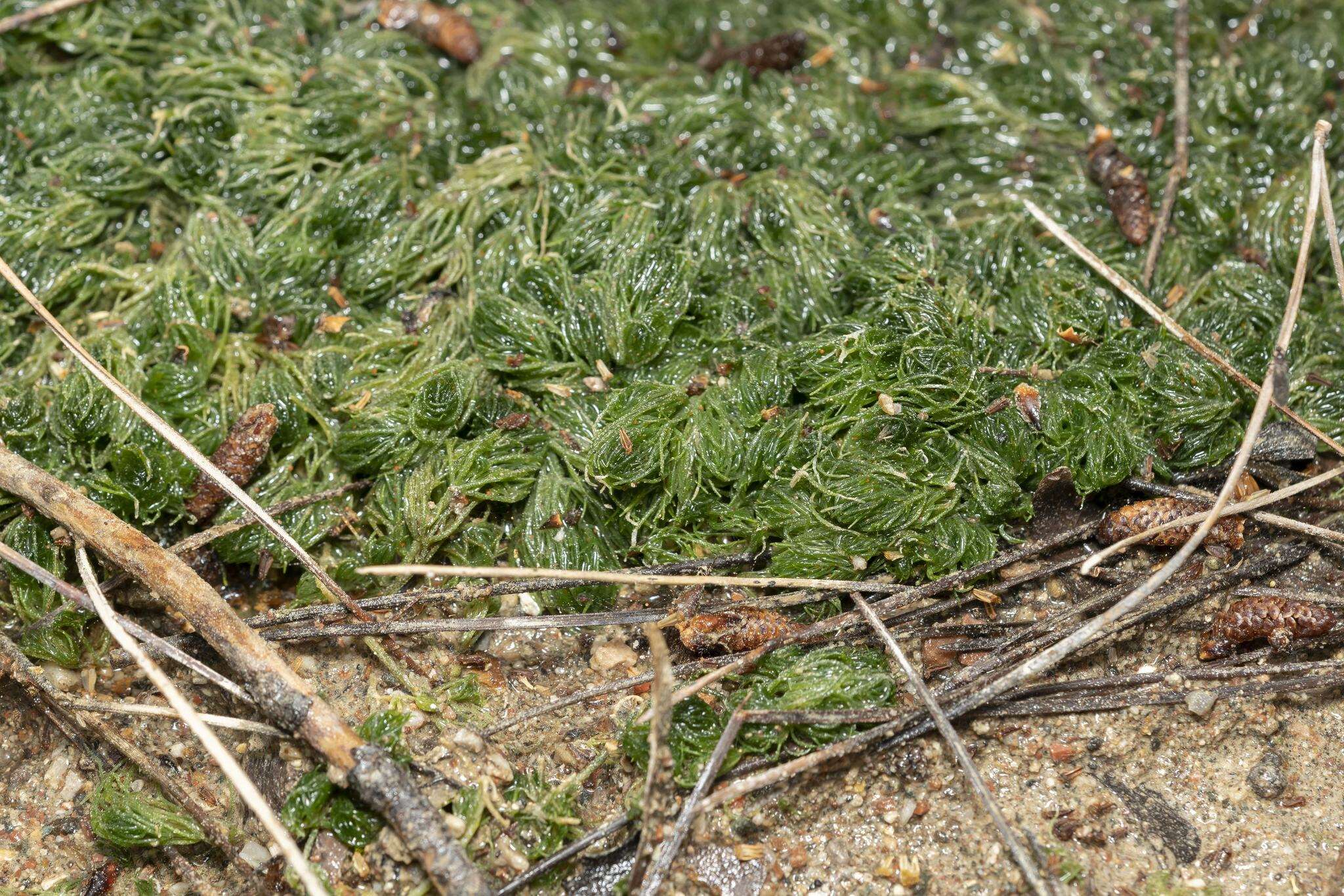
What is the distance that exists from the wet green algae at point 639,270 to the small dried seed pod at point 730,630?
0.16 meters

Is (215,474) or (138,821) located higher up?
(215,474)

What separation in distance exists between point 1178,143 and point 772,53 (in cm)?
161

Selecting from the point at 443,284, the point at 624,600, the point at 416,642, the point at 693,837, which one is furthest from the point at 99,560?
the point at 693,837

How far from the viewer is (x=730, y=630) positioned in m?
2.74

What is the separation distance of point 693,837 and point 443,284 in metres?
2.06

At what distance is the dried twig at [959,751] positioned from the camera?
2.31 m

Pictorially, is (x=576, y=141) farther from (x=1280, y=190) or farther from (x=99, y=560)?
(x=1280, y=190)

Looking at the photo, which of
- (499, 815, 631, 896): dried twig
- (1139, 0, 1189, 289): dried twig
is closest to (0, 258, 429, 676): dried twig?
(499, 815, 631, 896): dried twig

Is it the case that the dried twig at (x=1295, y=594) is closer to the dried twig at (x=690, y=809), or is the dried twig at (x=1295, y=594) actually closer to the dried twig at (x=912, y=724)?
the dried twig at (x=912, y=724)

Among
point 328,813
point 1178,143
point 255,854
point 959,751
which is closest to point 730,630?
point 959,751

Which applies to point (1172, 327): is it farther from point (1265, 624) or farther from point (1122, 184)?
point (1265, 624)

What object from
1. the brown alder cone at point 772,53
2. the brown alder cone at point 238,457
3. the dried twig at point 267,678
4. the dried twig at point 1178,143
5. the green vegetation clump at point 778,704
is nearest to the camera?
the dried twig at point 267,678

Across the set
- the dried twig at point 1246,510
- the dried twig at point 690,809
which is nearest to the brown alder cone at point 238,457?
the dried twig at point 690,809

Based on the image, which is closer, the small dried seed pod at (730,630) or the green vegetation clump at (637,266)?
the small dried seed pod at (730,630)
